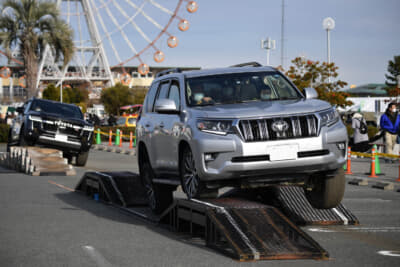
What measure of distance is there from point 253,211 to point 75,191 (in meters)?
7.32

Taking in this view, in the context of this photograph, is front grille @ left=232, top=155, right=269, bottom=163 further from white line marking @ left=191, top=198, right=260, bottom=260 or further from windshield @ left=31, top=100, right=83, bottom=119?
windshield @ left=31, top=100, right=83, bottom=119

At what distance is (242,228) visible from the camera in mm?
7918

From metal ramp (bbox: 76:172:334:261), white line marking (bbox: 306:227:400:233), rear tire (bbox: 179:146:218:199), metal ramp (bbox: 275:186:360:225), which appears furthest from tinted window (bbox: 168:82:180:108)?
white line marking (bbox: 306:227:400:233)

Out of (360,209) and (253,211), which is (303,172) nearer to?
(253,211)

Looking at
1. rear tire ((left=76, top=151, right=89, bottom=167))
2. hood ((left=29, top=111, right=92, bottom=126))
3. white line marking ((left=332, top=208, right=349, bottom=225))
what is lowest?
rear tire ((left=76, top=151, right=89, bottom=167))

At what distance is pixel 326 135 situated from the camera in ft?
29.6

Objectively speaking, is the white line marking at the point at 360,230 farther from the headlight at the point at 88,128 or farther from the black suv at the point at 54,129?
the headlight at the point at 88,128

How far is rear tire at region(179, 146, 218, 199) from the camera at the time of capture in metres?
9.16

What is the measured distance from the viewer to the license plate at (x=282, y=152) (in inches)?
344

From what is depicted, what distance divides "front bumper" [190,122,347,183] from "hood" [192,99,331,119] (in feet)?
0.95

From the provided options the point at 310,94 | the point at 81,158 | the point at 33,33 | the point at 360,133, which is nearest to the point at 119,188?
the point at 310,94

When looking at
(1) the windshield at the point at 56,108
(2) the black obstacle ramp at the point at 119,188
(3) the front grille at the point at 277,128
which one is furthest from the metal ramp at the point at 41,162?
(3) the front grille at the point at 277,128

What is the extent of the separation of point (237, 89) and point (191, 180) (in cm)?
150

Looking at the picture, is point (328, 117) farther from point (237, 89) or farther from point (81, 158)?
point (81, 158)
